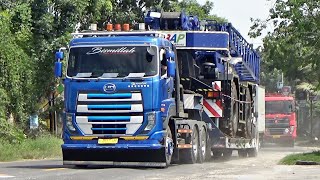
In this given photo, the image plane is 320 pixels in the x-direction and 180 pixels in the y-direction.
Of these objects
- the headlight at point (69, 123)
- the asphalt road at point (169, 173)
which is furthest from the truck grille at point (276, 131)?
the headlight at point (69, 123)

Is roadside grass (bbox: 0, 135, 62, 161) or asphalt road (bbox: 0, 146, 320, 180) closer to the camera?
asphalt road (bbox: 0, 146, 320, 180)

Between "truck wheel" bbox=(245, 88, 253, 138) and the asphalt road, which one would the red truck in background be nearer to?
"truck wheel" bbox=(245, 88, 253, 138)

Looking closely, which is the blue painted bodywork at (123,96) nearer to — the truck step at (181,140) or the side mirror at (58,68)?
the side mirror at (58,68)

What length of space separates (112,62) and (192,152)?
3717 mm

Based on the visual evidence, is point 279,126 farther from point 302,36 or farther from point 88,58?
point 88,58

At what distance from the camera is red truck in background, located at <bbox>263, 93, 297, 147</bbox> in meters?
44.8

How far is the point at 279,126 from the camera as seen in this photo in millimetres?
45406

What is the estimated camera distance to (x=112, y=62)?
59.4 feet

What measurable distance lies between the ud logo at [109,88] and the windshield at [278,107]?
27.9 m

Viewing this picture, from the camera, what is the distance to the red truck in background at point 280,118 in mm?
44750

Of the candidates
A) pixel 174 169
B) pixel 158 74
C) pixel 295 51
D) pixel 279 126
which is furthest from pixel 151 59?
pixel 279 126

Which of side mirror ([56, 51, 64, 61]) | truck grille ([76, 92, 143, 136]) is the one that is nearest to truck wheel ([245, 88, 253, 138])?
truck grille ([76, 92, 143, 136])

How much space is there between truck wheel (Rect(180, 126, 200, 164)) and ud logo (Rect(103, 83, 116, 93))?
3.31m

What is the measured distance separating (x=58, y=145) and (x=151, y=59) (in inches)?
449
